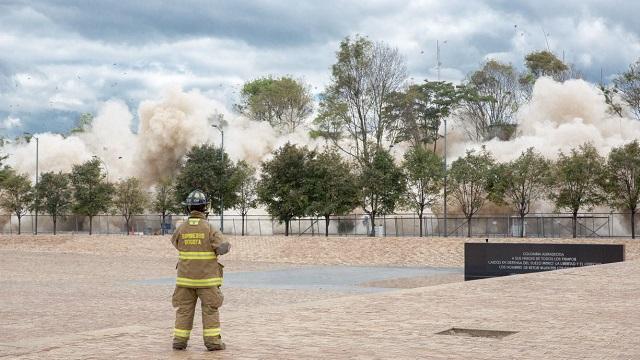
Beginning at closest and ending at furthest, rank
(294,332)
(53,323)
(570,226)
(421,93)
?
(294,332), (53,323), (570,226), (421,93)

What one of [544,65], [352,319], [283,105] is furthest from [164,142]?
[352,319]

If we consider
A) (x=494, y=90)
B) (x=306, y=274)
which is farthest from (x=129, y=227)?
(x=306, y=274)

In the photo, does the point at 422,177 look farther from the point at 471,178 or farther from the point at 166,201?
the point at 166,201

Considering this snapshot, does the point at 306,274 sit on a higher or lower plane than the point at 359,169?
lower

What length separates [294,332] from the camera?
11.6 meters

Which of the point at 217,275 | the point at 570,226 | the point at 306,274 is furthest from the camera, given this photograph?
the point at 570,226

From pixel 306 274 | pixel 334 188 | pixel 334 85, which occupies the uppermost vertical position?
pixel 334 85

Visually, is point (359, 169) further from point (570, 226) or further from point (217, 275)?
point (217, 275)

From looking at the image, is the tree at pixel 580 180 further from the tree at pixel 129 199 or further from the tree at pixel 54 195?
the tree at pixel 54 195

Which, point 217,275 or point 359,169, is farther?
point 359,169

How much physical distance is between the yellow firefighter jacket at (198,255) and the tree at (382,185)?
46.9 m

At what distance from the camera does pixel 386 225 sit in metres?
65.0

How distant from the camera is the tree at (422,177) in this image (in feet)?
190

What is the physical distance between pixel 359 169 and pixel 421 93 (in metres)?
21.4
